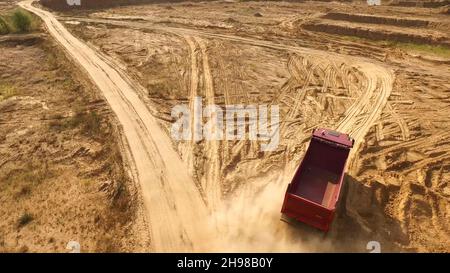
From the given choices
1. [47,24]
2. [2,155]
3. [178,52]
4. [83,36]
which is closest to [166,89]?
[178,52]

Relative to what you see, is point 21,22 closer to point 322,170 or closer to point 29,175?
point 29,175

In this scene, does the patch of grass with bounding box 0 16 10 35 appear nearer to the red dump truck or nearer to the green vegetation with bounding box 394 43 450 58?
the red dump truck

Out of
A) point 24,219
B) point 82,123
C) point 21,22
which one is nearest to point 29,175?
point 24,219

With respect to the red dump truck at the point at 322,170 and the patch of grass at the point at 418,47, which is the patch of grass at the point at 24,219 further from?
the patch of grass at the point at 418,47

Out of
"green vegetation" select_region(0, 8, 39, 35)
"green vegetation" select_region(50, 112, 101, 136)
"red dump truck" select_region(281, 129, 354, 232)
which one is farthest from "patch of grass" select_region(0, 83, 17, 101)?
"red dump truck" select_region(281, 129, 354, 232)

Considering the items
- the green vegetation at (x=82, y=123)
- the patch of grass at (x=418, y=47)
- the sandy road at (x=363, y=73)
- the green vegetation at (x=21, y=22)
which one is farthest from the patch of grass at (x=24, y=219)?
the patch of grass at (x=418, y=47)

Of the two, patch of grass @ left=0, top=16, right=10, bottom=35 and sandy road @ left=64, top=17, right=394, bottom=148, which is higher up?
patch of grass @ left=0, top=16, right=10, bottom=35
